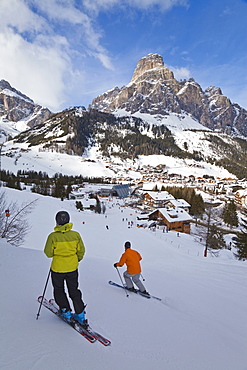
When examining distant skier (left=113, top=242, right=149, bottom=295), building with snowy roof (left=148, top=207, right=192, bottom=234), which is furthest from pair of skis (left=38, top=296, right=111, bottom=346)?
building with snowy roof (left=148, top=207, right=192, bottom=234)

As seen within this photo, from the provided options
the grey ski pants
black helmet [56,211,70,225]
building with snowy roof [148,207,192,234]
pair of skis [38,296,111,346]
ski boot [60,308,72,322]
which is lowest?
building with snowy roof [148,207,192,234]

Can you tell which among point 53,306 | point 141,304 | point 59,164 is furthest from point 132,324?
point 59,164

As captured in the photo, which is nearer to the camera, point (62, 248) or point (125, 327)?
point (62, 248)

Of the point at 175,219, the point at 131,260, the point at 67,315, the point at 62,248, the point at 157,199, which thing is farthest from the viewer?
the point at 157,199

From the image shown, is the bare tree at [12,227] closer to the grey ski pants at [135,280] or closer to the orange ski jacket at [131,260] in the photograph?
the orange ski jacket at [131,260]

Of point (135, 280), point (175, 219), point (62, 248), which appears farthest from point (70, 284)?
point (175, 219)

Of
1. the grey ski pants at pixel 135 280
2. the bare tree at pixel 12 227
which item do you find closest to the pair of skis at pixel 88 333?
the grey ski pants at pixel 135 280

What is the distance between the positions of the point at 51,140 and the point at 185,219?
181287 millimetres

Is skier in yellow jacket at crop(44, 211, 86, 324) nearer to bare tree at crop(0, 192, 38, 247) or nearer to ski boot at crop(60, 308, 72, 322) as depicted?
ski boot at crop(60, 308, 72, 322)

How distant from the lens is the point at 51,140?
190 meters

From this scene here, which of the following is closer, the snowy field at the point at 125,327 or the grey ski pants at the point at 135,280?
the snowy field at the point at 125,327

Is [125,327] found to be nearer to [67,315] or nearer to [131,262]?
[67,315]

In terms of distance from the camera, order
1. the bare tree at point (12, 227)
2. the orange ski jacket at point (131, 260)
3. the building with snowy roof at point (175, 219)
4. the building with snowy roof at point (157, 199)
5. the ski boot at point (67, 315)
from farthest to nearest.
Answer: the building with snowy roof at point (157, 199) < the building with snowy roof at point (175, 219) < the bare tree at point (12, 227) < the orange ski jacket at point (131, 260) < the ski boot at point (67, 315)

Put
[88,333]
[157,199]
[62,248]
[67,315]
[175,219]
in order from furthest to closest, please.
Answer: [157,199] < [175,219] < [67,315] < [62,248] < [88,333]
